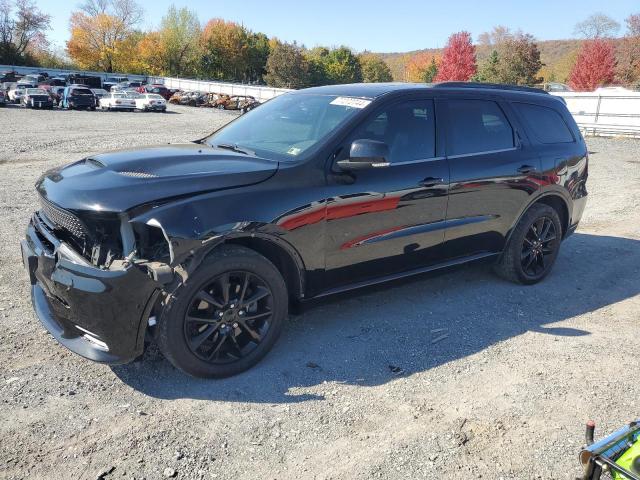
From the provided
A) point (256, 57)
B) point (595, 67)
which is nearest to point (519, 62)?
point (595, 67)

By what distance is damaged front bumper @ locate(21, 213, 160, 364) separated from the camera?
293 centimetres

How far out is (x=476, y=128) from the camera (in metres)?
4.75

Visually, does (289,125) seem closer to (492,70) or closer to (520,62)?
(520,62)

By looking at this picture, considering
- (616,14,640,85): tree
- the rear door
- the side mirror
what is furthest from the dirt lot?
(616,14,640,85): tree

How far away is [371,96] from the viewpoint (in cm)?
415

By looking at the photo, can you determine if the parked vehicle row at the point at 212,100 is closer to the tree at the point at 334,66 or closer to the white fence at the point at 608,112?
the white fence at the point at 608,112

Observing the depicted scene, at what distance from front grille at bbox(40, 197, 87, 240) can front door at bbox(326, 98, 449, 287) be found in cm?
159

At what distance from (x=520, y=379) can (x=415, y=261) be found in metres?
1.24

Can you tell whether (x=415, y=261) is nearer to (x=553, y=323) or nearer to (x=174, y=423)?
(x=553, y=323)

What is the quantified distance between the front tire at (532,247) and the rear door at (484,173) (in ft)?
0.58

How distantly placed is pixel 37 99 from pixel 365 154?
36843mm

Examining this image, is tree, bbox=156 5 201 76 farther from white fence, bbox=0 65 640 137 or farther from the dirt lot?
the dirt lot

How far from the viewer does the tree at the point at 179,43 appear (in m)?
86.5

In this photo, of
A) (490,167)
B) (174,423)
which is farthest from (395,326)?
(174,423)
